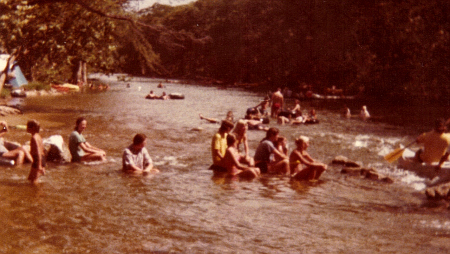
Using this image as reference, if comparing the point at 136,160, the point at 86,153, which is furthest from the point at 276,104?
the point at 136,160

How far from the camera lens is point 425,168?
55.0 feet

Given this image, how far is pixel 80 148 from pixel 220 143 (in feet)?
12.7

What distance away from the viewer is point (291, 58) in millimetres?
74562

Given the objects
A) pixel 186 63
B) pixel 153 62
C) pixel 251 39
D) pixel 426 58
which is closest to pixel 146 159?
pixel 153 62

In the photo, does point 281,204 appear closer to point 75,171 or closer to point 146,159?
point 146,159

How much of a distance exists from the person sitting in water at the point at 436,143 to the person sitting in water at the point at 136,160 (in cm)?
793

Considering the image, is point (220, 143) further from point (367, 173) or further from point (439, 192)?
point (439, 192)

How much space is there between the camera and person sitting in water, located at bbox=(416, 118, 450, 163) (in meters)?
16.5

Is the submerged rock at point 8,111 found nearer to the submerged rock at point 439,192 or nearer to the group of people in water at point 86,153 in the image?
the group of people in water at point 86,153

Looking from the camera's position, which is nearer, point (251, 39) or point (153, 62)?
point (153, 62)

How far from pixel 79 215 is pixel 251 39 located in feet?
255

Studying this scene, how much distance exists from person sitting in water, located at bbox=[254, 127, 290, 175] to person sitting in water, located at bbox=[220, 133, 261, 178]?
0.50 m

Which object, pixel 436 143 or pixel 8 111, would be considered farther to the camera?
pixel 8 111

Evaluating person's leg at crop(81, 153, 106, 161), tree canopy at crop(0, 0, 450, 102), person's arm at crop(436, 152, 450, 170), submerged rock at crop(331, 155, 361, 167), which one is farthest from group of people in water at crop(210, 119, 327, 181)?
tree canopy at crop(0, 0, 450, 102)
